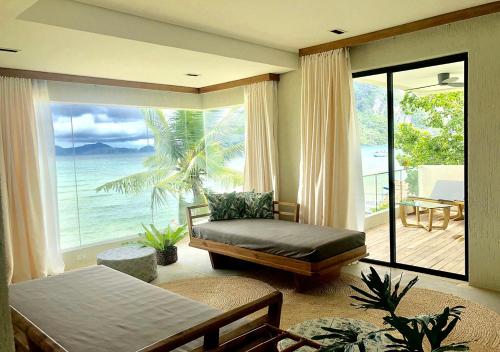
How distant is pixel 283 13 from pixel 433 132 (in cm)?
197

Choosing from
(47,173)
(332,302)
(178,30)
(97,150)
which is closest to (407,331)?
(332,302)

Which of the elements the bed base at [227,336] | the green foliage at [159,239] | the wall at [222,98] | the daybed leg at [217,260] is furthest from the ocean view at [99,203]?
the bed base at [227,336]

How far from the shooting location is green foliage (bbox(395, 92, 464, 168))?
3.83 m

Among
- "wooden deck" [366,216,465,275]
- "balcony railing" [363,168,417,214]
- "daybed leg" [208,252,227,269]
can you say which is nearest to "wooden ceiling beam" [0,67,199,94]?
"daybed leg" [208,252,227,269]

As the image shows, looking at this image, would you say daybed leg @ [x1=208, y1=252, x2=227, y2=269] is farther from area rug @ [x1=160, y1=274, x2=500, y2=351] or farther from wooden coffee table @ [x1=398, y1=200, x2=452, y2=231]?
wooden coffee table @ [x1=398, y1=200, x2=452, y2=231]

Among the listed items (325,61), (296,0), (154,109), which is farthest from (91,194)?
(296,0)

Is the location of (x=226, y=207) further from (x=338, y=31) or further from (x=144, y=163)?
(x=338, y=31)

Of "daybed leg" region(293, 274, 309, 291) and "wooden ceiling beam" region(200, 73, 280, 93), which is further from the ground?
"wooden ceiling beam" region(200, 73, 280, 93)

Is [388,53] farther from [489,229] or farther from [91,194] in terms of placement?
[91,194]

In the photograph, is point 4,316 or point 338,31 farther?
point 338,31

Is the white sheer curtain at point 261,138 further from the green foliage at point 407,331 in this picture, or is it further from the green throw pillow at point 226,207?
the green foliage at point 407,331

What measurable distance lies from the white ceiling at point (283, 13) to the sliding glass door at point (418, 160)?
2.05ft

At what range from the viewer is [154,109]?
6195 mm

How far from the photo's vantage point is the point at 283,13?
3.34 meters
